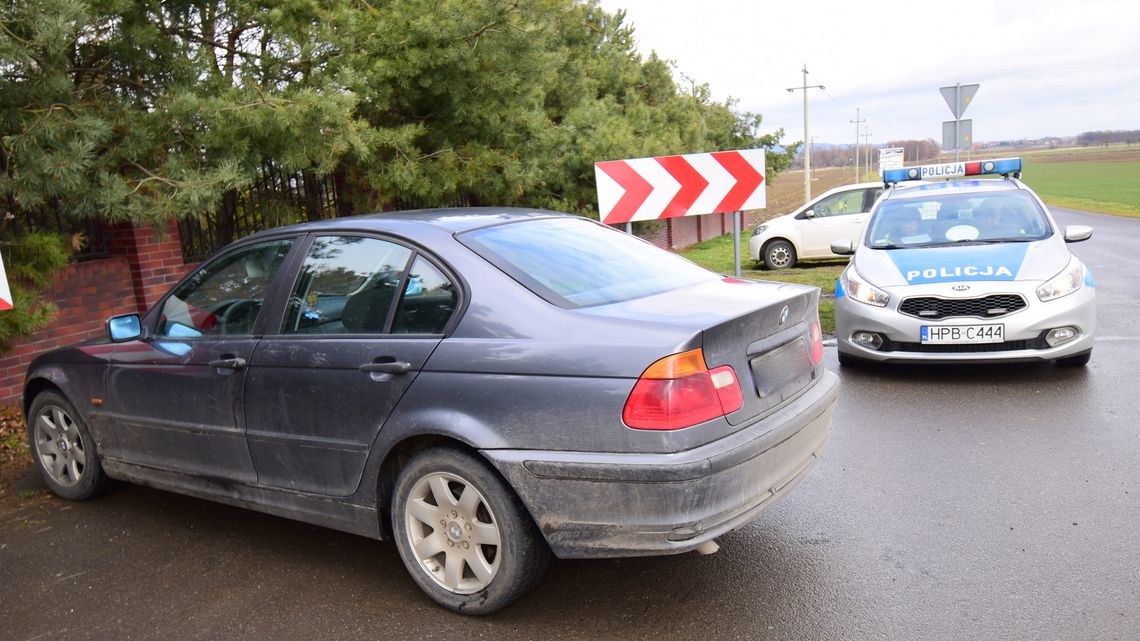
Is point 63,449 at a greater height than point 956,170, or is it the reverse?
point 956,170

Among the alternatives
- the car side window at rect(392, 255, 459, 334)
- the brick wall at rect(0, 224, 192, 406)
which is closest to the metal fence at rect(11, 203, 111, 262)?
the brick wall at rect(0, 224, 192, 406)

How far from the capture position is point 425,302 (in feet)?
12.5

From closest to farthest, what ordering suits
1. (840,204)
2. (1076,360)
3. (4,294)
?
(4,294) → (1076,360) → (840,204)

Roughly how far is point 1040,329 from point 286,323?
214 inches

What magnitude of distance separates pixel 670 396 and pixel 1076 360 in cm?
533

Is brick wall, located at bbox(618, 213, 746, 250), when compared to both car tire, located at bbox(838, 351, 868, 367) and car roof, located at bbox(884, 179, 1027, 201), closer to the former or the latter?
car roof, located at bbox(884, 179, 1027, 201)

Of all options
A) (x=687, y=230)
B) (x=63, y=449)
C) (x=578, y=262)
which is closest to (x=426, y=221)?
(x=578, y=262)

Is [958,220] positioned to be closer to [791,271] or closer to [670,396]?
[670,396]

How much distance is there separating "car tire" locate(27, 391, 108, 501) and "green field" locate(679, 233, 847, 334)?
235 inches

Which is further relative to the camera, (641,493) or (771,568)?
(771,568)

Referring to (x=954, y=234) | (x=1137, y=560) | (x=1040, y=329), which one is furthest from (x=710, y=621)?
(x=954, y=234)

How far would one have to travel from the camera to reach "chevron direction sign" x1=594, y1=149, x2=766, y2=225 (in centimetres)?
832

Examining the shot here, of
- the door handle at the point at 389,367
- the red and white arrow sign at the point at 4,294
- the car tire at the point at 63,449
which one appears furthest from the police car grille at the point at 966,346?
the red and white arrow sign at the point at 4,294

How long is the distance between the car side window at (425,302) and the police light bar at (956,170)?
6911 mm
